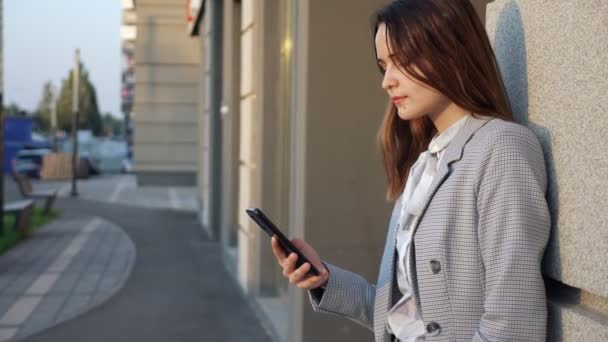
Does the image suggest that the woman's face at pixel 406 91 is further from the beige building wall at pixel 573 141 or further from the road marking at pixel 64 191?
the road marking at pixel 64 191

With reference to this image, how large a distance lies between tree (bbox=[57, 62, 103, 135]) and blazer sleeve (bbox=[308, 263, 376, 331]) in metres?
84.4

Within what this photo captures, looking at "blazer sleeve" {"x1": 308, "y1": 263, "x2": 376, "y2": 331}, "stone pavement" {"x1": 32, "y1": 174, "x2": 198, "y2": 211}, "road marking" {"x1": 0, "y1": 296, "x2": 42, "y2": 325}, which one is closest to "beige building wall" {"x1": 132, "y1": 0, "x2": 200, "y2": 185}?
"stone pavement" {"x1": 32, "y1": 174, "x2": 198, "y2": 211}

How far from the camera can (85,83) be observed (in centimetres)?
9969

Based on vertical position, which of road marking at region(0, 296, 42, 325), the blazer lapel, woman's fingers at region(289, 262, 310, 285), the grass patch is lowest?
the grass patch

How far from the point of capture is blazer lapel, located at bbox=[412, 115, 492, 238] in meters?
1.74

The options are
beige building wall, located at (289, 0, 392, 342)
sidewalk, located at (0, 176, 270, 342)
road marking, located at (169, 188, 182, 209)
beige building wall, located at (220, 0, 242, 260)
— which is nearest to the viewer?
beige building wall, located at (289, 0, 392, 342)

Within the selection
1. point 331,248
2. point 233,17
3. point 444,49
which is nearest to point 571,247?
point 444,49

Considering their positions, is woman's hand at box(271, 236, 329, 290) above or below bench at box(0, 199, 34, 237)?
above

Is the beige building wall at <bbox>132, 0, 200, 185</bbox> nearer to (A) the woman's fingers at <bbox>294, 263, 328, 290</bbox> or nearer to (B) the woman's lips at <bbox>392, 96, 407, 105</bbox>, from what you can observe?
(A) the woman's fingers at <bbox>294, 263, 328, 290</bbox>

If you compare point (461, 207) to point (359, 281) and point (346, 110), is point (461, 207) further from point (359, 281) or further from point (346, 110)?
point (346, 110)

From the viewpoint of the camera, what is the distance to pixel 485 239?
1.64m

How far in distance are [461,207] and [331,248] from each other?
133 inches

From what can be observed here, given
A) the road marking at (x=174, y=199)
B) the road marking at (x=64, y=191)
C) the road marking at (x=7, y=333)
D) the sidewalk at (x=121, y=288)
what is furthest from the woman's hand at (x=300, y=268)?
the road marking at (x=64, y=191)

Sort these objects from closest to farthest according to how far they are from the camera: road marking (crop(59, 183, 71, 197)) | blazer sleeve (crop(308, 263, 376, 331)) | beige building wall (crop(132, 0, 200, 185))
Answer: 1. blazer sleeve (crop(308, 263, 376, 331))
2. road marking (crop(59, 183, 71, 197))
3. beige building wall (crop(132, 0, 200, 185))
